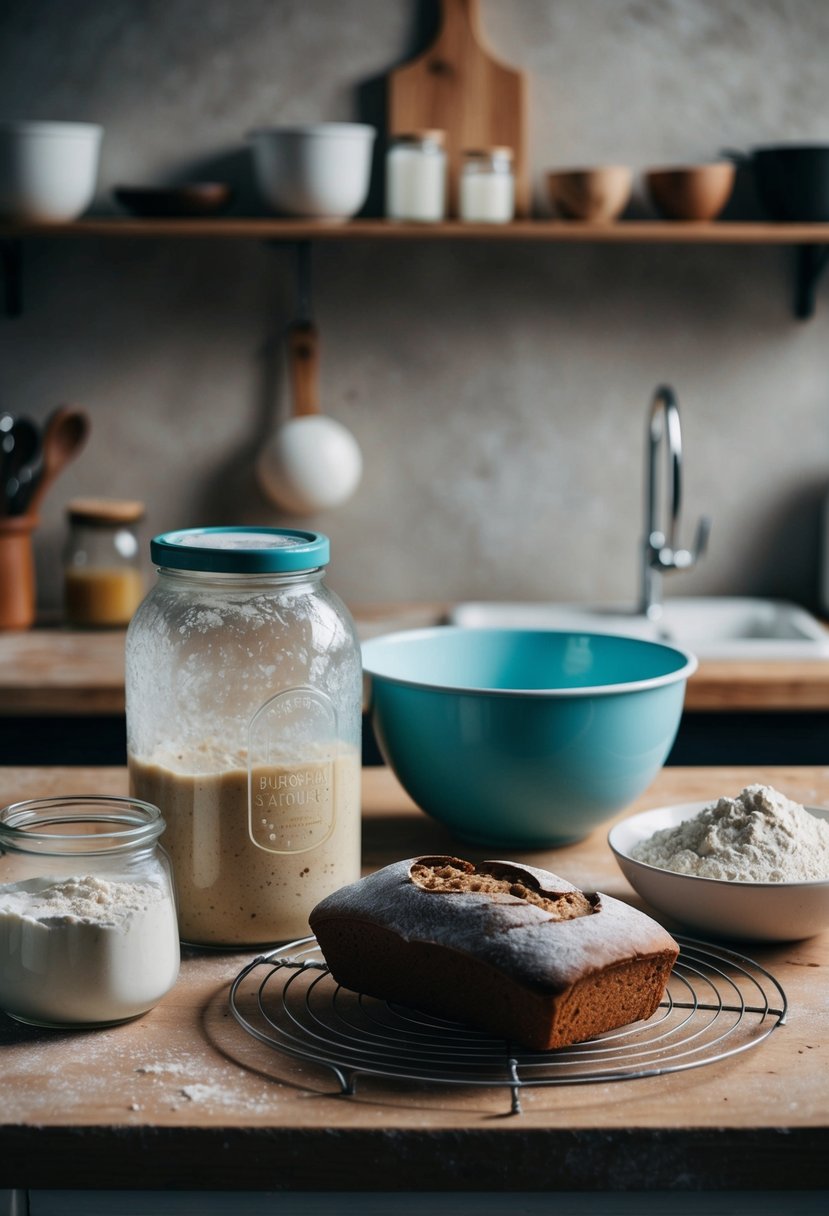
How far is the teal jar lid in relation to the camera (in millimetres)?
940

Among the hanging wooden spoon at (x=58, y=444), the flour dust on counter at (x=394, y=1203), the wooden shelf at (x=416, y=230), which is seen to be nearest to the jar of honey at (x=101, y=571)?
the hanging wooden spoon at (x=58, y=444)

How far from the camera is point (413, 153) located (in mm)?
2506

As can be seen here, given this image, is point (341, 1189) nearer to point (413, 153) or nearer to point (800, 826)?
point (800, 826)

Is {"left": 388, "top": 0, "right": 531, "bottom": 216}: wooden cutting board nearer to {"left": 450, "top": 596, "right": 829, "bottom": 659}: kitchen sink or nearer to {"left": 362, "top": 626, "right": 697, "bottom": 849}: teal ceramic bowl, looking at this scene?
{"left": 450, "top": 596, "right": 829, "bottom": 659}: kitchen sink

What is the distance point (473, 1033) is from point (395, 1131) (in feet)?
0.40

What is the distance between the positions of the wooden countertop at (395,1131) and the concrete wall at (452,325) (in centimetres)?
202

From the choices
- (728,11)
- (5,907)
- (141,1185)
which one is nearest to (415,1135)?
(141,1185)

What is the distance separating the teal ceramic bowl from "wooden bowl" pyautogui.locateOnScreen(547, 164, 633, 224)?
57.4 inches

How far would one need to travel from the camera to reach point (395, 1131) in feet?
2.46

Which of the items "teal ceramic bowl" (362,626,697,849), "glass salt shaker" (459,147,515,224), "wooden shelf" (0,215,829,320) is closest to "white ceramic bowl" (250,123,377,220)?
"wooden shelf" (0,215,829,320)

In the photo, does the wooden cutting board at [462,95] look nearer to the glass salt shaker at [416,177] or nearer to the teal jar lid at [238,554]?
the glass salt shaker at [416,177]

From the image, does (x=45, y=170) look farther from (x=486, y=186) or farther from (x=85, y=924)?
(x=85, y=924)

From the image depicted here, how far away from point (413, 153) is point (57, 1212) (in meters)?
2.09

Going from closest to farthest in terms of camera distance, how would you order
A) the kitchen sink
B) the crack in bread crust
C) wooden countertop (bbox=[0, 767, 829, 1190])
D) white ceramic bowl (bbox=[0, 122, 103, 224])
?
1. wooden countertop (bbox=[0, 767, 829, 1190])
2. the crack in bread crust
3. white ceramic bowl (bbox=[0, 122, 103, 224])
4. the kitchen sink
